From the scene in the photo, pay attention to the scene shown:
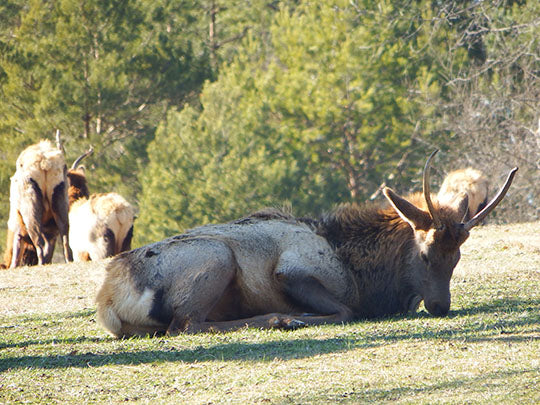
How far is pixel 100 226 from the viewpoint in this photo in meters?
15.6

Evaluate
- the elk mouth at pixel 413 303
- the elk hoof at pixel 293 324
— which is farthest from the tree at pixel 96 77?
the elk hoof at pixel 293 324

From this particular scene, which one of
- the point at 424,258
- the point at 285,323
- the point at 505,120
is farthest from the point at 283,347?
the point at 505,120

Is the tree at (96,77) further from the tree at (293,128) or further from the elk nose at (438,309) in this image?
the elk nose at (438,309)

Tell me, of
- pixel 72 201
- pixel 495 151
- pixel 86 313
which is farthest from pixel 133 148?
pixel 86 313

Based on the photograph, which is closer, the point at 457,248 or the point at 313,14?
the point at 457,248

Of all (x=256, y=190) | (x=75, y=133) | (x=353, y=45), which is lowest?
(x=256, y=190)

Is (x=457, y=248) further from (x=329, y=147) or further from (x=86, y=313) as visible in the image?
(x=329, y=147)

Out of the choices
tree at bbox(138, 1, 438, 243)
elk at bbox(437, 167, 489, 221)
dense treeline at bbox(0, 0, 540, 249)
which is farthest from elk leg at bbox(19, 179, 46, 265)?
dense treeline at bbox(0, 0, 540, 249)

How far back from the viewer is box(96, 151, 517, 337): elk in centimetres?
709

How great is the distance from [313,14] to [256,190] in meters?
10.7

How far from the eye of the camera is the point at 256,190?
32.9 meters

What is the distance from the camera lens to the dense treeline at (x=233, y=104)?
107 ft

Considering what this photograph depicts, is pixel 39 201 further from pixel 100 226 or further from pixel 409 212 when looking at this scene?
pixel 409 212

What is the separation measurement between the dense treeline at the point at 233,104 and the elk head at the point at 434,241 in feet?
68.4
